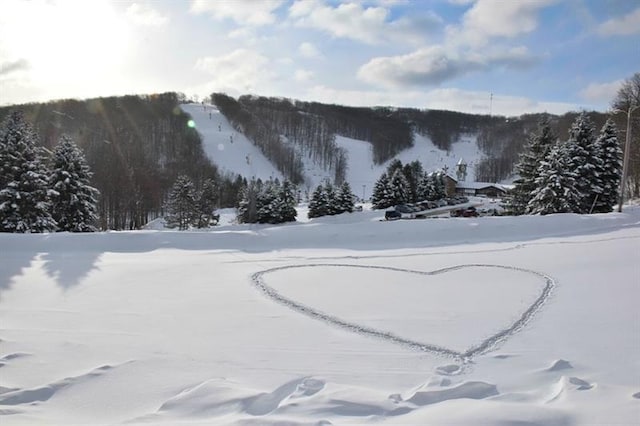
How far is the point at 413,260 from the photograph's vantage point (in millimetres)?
9945

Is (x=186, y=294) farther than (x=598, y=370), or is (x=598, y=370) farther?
(x=186, y=294)

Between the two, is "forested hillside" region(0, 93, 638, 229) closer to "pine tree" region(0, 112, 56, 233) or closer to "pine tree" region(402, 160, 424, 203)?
"pine tree" region(402, 160, 424, 203)

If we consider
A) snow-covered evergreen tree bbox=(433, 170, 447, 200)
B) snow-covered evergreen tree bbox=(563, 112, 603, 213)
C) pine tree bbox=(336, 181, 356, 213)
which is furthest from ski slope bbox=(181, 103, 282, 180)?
snow-covered evergreen tree bbox=(563, 112, 603, 213)

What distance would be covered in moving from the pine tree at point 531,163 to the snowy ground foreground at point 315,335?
16.8 meters

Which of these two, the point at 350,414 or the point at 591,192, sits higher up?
the point at 591,192

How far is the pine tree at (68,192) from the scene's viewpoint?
20.1 metres

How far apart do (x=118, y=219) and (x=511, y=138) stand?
13895 cm

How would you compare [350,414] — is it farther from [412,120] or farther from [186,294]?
[412,120]

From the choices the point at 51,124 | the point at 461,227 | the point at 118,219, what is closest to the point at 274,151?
the point at 51,124

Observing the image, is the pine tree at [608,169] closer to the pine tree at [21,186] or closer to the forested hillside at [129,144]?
the pine tree at [21,186]

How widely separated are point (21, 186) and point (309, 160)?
100838 mm

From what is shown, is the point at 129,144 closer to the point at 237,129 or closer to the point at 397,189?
the point at 237,129

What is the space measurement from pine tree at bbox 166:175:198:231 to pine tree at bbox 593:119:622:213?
33.0m

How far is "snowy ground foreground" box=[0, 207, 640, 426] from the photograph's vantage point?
3.63 metres
